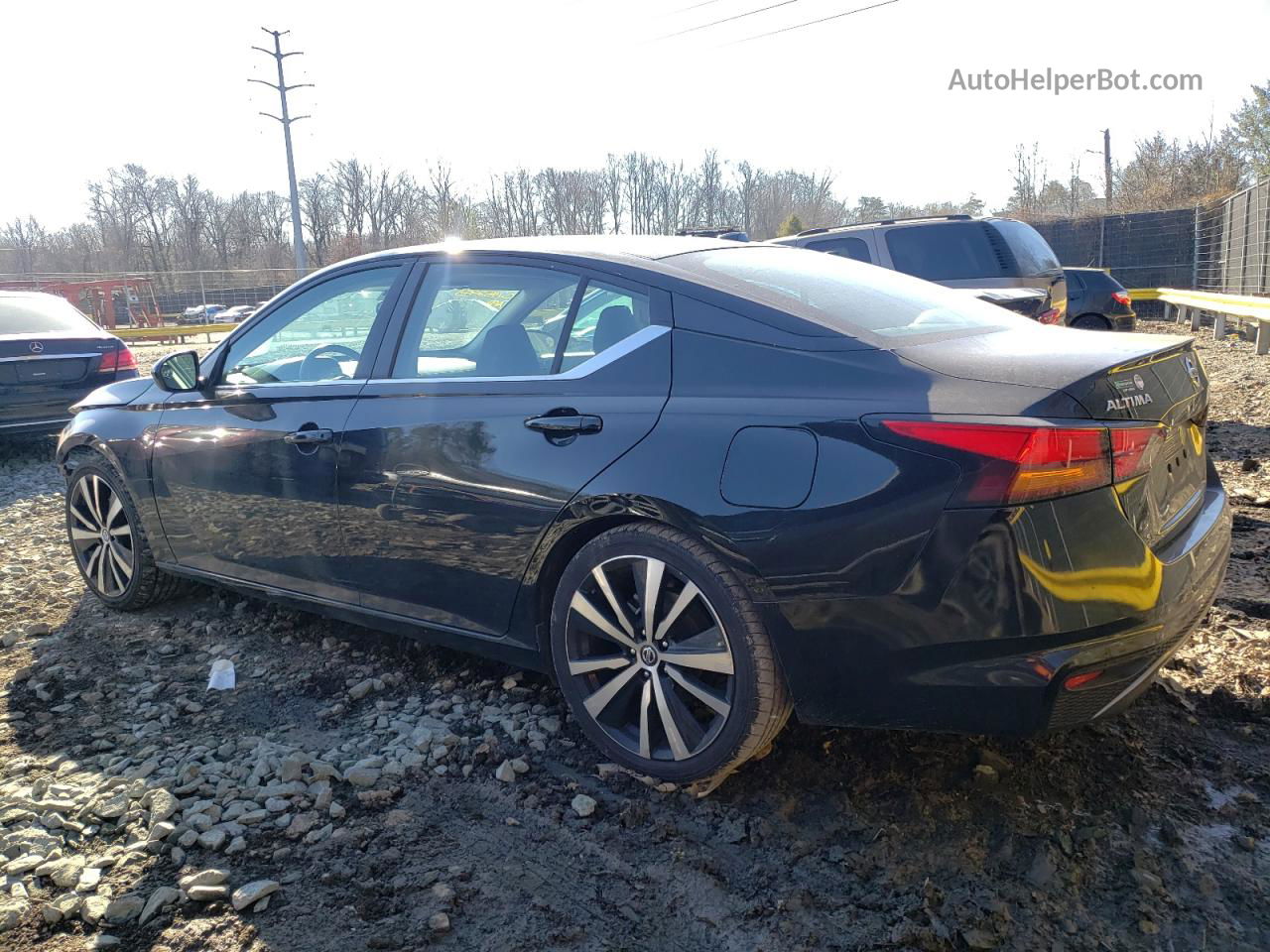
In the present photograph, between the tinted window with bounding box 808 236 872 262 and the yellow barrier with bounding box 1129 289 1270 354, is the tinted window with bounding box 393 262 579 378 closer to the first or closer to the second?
the tinted window with bounding box 808 236 872 262

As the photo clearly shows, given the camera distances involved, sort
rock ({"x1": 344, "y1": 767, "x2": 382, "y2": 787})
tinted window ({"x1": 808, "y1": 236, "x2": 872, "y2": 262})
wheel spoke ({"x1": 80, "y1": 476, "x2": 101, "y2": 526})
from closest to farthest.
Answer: rock ({"x1": 344, "y1": 767, "x2": 382, "y2": 787}), wheel spoke ({"x1": 80, "y1": 476, "x2": 101, "y2": 526}), tinted window ({"x1": 808, "y1": 236, "x2": 872, "y2": 262})

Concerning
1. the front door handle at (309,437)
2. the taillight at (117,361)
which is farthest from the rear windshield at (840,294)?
the taillight at (117,361)

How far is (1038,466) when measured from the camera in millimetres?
2189

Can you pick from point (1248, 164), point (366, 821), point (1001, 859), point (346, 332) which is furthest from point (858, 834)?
point (1248, 164)

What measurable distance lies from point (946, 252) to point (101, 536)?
307 inches

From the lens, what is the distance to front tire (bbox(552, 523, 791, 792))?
2586mm

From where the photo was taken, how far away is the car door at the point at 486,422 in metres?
2.89

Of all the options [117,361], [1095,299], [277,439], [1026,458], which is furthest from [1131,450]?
[1095,299]

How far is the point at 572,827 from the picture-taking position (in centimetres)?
268

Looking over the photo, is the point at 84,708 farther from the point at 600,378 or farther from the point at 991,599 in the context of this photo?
the point at 991,599

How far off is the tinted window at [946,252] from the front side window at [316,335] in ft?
22.3

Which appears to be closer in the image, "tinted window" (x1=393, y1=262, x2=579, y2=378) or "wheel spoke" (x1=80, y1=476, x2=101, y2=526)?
"tinted window" (x1=393, y1=262, x2=579, y2=378)

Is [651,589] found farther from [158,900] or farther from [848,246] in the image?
[848,246]

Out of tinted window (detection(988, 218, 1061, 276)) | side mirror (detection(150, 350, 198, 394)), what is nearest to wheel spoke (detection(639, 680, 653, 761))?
side mirror (detection(150, 350, 198, 394))
